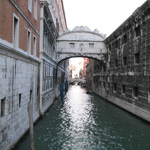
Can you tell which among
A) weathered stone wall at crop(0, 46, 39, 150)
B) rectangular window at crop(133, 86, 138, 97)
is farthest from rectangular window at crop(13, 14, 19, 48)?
rectangular window at crop(133, 86, 138, 97)

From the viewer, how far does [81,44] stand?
24.0 metres

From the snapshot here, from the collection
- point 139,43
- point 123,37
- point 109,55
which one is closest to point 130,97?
point 139,43

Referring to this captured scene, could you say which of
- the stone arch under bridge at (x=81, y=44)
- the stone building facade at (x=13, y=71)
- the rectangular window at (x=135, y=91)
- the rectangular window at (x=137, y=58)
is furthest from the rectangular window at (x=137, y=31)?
the stone arch under bridge at (x=81, y=44)

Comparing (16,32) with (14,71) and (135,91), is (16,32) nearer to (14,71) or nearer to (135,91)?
(14,71)

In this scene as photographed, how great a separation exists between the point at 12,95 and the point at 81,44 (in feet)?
58.4

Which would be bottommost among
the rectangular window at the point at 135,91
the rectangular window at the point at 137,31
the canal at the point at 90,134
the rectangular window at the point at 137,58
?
the canal at the point at 90,134

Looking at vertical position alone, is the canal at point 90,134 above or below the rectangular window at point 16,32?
below

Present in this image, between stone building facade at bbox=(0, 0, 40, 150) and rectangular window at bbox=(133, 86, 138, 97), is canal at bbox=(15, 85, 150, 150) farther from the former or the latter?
rectangular window at bbox=(133, 86, 138, 97)

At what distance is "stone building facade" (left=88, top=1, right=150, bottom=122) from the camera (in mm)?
12391

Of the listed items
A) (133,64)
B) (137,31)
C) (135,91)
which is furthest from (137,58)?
(135,91)

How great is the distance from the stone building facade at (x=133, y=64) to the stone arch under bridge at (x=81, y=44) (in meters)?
3.11

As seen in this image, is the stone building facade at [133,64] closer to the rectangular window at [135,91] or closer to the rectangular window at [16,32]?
the rectangular window at [135,91]

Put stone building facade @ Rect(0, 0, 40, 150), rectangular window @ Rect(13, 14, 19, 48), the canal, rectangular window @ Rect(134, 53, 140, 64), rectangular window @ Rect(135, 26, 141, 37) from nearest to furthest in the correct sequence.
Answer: stone building facade @ Rect(0, 0, 40, 150) < rectangular window @ Rect(13, 14, 19, 48) < the canal < rectangular window @ Rect(135, 26, 141, 37) < rectangular window @ Rect(134, 53, 140, 64)

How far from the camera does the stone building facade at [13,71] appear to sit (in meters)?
6.26
